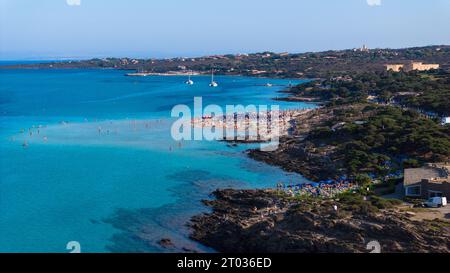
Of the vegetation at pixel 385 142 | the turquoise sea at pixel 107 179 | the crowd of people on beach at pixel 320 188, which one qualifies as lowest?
the turquoise sea at pixel 107 179

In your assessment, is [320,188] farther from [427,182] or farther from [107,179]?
A: [107,179]

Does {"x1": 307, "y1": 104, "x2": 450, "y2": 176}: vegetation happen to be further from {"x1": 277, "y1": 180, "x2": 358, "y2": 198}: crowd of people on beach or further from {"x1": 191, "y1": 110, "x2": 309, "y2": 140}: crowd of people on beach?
{"x1": 191, "y1": 110, "x2": 309, "y2": 140}: crowd of people on beach

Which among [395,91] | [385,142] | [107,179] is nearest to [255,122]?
[385,142]

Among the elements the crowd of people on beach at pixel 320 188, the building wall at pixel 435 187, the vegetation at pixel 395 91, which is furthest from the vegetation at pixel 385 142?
the vegetation at pixel 395 91

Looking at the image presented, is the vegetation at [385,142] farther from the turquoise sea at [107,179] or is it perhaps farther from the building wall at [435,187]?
the building wall at [435,187]

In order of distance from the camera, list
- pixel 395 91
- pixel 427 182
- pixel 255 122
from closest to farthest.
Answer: pixel 427 182 < pixel 255 122 < pixel 395 91

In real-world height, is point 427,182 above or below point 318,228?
above
